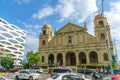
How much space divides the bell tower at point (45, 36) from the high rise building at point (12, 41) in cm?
Answer: 3798

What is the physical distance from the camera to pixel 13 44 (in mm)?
105000

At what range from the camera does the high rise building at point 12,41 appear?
95756mm

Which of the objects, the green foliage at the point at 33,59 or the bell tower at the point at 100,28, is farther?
the green foliage at the point at 33,59

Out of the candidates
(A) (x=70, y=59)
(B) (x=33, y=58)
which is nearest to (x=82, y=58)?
(A) (x=70, y=59)

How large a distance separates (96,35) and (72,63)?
13.1 m

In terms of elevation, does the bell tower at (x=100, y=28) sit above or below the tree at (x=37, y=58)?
above

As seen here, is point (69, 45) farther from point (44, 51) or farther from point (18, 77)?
point (18, 77)

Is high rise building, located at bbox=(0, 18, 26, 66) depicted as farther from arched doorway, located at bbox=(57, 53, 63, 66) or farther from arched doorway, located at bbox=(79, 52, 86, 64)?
A: arched doorway, located at bbox=(79, 52, 86, 64)

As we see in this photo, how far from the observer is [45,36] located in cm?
6075

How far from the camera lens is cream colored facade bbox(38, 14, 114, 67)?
161ft

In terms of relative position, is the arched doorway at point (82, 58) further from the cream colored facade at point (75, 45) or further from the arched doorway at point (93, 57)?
the arched doorway at point (93, 57)

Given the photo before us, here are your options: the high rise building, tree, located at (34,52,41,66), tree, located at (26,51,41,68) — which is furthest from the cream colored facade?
the high rise building

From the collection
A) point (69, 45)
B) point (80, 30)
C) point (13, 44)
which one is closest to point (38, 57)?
point (69, 45)

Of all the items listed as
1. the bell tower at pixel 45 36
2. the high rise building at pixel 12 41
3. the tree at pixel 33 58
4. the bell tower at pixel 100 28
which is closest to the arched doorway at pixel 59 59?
the bell tower at pixel 45 36
